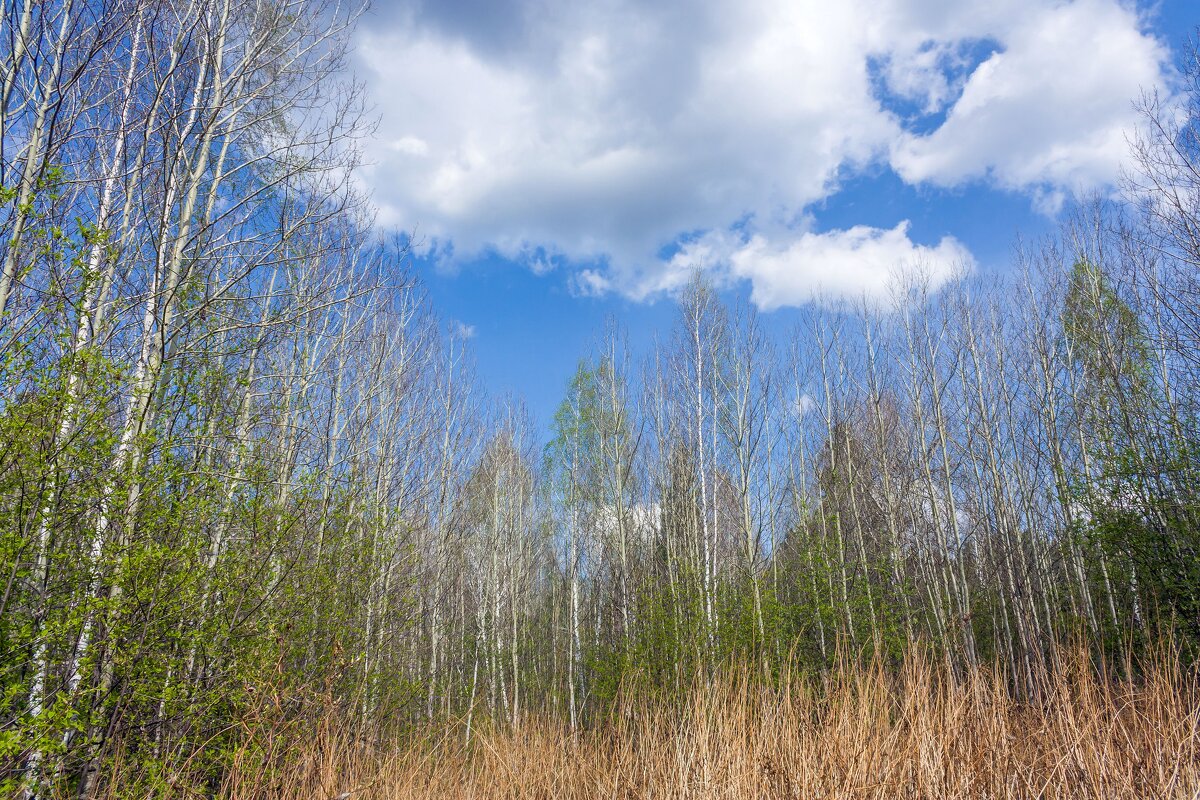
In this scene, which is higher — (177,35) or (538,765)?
(177,35)

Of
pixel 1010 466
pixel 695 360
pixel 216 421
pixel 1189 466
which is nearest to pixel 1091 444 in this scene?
pixel 1010 466

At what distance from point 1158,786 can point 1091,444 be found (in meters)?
10.6

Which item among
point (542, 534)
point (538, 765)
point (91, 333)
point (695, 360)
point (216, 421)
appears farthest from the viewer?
point (542, 534)

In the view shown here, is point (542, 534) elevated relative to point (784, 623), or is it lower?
elevated

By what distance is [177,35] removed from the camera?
5.65 meters

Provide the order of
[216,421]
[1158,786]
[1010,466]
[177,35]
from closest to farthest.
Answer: [1158,786] → [216,421] → [177,35] → [1010,466]

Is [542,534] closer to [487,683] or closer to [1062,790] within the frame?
[487,683]

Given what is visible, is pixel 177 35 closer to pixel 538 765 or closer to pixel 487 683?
pixel 538 765

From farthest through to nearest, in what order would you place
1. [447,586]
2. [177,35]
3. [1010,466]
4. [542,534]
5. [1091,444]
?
1. [542,534]
2. [447,586]
3. [1010,466]
4. [1091,444]
5. [177,35]

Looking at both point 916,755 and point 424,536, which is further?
point 424,536

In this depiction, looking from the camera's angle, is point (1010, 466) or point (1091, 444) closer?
point (1091, 444)

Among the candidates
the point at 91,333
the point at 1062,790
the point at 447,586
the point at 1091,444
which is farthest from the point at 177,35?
the point at 1091,444

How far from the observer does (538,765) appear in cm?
378

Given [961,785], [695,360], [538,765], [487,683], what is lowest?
[487,683]
